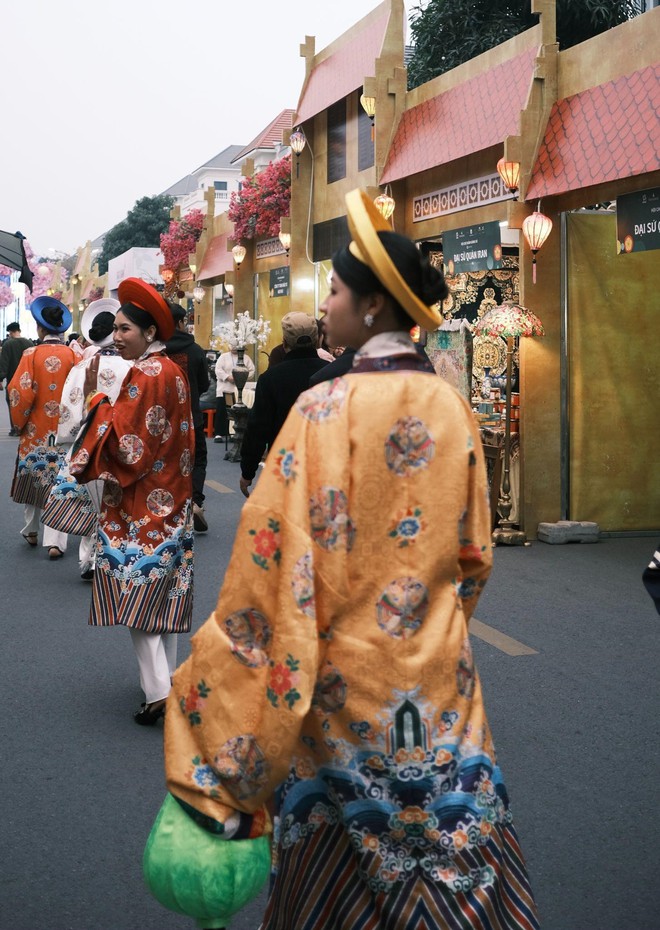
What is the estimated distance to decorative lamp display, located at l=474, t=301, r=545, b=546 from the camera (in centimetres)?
949

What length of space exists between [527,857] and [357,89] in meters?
14.0

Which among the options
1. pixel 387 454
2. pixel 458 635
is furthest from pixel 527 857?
pixel 387 454

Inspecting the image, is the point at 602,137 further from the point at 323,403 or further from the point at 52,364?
the point at 323,403

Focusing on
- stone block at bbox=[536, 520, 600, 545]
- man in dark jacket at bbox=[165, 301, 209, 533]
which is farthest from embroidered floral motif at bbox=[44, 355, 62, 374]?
stone block at bbox=[536, 520, 600, 545]

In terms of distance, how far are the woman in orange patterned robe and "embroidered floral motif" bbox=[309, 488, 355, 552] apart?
748cm

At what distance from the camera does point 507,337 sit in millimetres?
9648

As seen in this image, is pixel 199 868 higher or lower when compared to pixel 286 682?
lower

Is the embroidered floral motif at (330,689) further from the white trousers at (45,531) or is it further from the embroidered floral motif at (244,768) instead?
the white trousers at (45,531)

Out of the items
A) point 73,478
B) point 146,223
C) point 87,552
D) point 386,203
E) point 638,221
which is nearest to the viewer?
point 73,478

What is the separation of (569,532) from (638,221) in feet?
9.04

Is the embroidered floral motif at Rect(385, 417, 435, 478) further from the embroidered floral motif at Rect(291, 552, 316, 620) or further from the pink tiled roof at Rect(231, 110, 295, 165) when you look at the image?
the pink tiled roof at Rect(231, 110, 295, 165)

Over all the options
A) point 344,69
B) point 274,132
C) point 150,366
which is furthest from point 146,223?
point 150,366

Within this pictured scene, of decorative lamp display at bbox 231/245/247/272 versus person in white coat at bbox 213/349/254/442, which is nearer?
person in white coat at bbox 213/349/254/442

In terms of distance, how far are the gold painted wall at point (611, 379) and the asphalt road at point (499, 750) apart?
206cm
